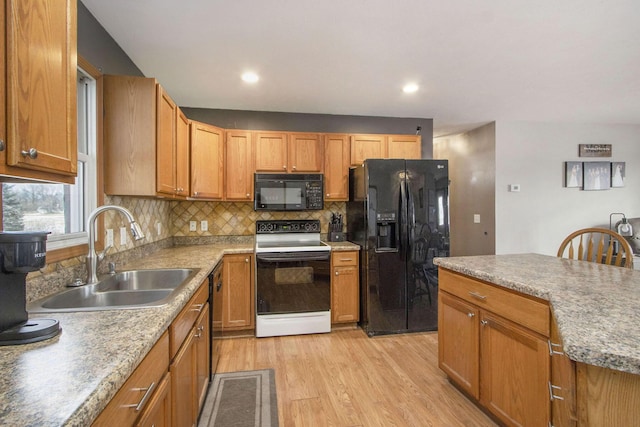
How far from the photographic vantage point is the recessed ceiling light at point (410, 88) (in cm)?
288

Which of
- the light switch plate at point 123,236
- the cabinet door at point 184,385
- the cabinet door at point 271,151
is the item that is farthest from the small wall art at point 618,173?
the light switch plate at point 123,236

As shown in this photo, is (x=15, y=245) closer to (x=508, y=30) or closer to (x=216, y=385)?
(x=216, y=385)

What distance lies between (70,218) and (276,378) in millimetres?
1721

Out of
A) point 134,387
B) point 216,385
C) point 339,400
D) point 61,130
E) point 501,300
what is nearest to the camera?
point 134,387

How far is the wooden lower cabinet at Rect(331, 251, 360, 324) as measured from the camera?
10.3 feet

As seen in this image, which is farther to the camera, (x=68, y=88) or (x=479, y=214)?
(x=479, y=214)

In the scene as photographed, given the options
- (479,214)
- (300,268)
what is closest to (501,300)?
(300,268)

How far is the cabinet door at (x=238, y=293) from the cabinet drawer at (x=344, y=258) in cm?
83

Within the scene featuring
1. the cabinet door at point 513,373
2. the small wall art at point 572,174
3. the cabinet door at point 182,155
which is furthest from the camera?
the small wall art at point 572,174

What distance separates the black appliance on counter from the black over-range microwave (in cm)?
235

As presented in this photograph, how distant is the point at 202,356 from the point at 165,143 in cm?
145

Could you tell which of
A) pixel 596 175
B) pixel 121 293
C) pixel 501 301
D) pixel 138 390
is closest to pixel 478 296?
pixel 501 301

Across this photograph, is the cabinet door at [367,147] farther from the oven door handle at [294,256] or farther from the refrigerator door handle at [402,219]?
the oven door handle at [294,256]

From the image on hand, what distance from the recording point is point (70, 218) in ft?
5.89
